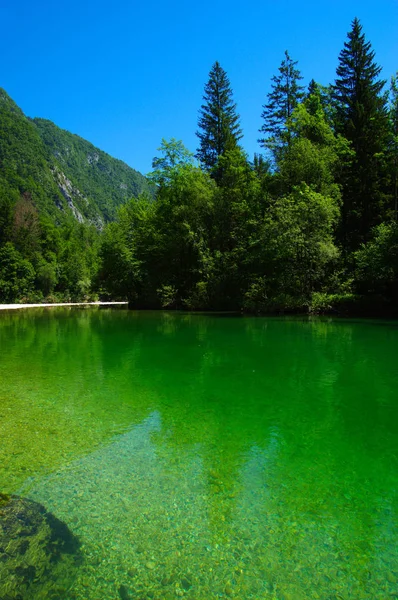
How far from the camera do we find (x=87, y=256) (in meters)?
77.6

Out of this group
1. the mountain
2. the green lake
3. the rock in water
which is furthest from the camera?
the mountain

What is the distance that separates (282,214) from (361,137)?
11.2 meters

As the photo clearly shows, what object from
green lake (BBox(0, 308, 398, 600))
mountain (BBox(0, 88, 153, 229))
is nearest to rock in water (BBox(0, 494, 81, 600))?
green lake (BBox(0, 308, 398, 600))

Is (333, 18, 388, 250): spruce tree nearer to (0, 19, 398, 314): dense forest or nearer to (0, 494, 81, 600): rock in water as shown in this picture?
(0, 19, 398, 314): dense forest

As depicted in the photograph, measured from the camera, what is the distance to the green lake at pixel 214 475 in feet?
8.13

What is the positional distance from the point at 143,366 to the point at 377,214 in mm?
27534

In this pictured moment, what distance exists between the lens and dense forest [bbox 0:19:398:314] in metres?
26.6

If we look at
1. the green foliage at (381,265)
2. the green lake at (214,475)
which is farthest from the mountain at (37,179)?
the green lake at (214,475)

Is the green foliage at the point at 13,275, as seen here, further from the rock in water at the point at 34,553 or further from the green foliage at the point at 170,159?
the rock in water at the point at 34,553

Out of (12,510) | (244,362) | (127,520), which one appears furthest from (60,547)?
(244,362)

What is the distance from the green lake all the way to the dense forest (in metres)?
18.5

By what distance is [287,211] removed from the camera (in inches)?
1059

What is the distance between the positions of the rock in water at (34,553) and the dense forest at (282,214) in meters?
23.1

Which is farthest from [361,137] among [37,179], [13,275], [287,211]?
[37,179]
